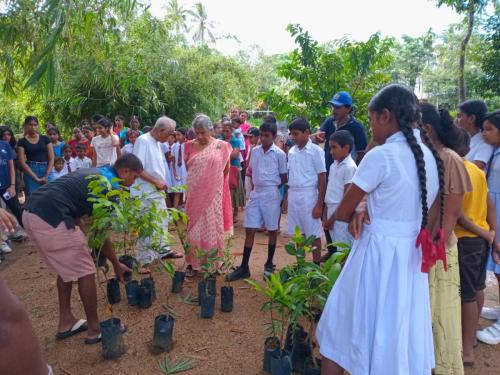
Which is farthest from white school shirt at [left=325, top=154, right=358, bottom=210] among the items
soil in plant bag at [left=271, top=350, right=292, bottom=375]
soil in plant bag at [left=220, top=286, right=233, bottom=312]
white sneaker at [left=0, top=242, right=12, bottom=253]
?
white sneaker at [left=0, top=242, right=12, bottom=253]

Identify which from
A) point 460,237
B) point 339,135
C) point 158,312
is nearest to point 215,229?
point 158,312

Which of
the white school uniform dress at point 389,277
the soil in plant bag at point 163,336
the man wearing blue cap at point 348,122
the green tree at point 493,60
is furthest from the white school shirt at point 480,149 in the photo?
the green tree at point 493,60

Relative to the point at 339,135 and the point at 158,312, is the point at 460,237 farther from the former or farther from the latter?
the point at 158,312

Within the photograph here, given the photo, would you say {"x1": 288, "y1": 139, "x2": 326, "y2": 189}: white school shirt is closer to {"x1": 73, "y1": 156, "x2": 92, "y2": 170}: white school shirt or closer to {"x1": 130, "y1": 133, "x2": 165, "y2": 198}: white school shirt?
{"x1": 130, "y1": 133, "x2": 165, "y2": 198}: white school shirt

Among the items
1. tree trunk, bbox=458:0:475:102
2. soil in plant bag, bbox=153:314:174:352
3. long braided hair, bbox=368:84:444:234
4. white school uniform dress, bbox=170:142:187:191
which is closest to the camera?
long braided hair, bbox=368:84:444:234

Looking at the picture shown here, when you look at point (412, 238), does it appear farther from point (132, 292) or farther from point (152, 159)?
point (152, 159)

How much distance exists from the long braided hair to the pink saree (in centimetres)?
246

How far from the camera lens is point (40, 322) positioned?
10.7 ft

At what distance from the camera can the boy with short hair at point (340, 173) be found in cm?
351

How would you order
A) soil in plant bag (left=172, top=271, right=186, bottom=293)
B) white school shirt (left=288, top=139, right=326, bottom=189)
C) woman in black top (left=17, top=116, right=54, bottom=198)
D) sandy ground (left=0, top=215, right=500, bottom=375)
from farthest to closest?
woman in black top (left=17, top=116, right=54, bottom=198)
white school shirt (left=288, top=139, right=326, bottom=189)
soil in plant bag (left=172, top=271, right=186, bottom=293)
sandy ground (left=0, top=215, right=500, bottom=375)

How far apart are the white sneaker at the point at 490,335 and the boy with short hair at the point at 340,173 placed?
1.19 meters

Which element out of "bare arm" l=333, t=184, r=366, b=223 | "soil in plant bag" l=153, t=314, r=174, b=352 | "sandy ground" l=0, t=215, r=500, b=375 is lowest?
"sandy ground" l=0, t=215, r=500, b=375

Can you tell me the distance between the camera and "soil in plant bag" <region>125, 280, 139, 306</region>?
3.47 meters

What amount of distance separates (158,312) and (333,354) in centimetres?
204
